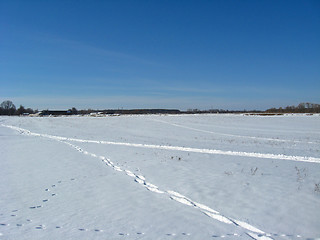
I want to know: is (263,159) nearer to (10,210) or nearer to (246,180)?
(246,180)

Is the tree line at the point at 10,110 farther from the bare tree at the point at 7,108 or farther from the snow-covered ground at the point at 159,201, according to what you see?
the snow-covered ground at the point at 159,201

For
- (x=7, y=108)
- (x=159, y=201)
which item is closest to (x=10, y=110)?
(x=7, y=108)

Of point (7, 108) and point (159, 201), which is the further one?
point (7, 108)

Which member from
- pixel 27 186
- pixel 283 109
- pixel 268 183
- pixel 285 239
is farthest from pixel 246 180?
pixel 283 109

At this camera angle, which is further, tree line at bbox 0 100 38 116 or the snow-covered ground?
tree line at bbox 0 100 38 116

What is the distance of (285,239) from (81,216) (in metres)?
4.46

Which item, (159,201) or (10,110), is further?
(10,110)

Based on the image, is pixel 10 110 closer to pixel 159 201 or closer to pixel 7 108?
pixel 7 108

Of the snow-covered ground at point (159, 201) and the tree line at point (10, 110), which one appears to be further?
the tree line at point (10, 110)

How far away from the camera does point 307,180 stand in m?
8.84

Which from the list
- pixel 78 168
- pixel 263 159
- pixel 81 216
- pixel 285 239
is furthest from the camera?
pixel 263 159

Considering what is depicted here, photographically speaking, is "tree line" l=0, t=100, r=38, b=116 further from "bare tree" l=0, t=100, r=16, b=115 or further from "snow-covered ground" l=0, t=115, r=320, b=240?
"snow-covered ground" l=0, t=115, r=320, b=240

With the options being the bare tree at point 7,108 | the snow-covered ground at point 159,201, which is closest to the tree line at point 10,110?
the bare tree at point 7,108

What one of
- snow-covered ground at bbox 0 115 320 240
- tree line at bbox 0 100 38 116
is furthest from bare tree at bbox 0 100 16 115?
snow-covered ground at bbox 0 115 320 240
